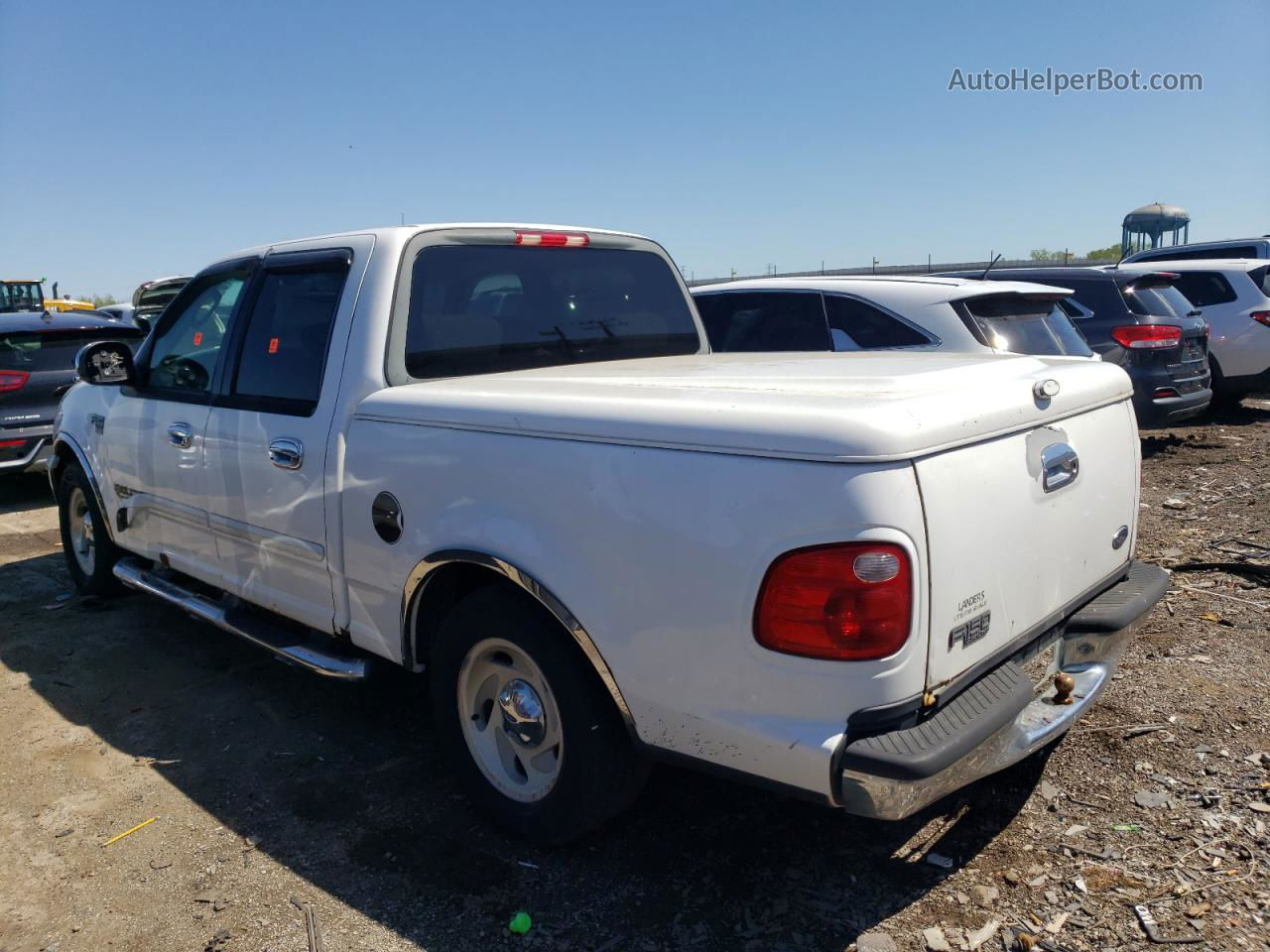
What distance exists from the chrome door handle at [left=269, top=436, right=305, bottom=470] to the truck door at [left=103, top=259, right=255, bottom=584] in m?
0.67

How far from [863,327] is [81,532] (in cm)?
497

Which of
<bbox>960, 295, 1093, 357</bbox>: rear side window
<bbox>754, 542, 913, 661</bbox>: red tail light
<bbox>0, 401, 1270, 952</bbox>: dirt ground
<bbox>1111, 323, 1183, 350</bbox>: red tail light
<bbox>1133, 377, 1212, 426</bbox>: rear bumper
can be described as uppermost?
<bbox>960, 295, 1093, 357</bbox>: rear side window

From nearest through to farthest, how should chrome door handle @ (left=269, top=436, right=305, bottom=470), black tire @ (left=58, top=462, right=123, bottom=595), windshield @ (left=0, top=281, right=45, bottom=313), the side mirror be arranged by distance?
chrome door handle @ (left=269, top=436, right=305, bottom=470) → the side mirror → black tire @ (left=58, top=462, right=123, bottom=595) → windshield @ (left=0, top=281, right=45, bottom=313)

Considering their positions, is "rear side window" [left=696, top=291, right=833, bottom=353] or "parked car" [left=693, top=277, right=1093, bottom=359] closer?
"parked car" [left=693, top=277, right=1093, bottom=359]

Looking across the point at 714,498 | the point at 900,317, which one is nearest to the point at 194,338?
the point at 714,498

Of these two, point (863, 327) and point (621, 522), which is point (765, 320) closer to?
point (863, 327)

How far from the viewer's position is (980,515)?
2.38 meters

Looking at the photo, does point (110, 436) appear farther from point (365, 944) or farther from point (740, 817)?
point (740, 817)

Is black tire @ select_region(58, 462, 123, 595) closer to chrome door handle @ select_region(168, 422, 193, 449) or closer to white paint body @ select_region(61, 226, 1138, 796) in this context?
chrome door handle @ select_region(168, 422, 193, 449)

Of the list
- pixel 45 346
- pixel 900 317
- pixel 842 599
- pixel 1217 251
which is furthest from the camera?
pixel 1217 251

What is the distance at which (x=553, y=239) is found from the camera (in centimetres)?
411

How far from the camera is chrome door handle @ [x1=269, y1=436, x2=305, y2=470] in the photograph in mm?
3504

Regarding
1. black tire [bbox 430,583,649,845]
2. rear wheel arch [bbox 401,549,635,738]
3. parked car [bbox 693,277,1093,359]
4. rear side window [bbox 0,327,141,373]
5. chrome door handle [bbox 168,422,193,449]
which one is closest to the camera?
rear wheel arch [bbox 401,549,635,738]

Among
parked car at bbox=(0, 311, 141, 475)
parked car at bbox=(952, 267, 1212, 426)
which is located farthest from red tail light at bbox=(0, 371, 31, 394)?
parked car at bbox=(952, 267, 1212, 426)
